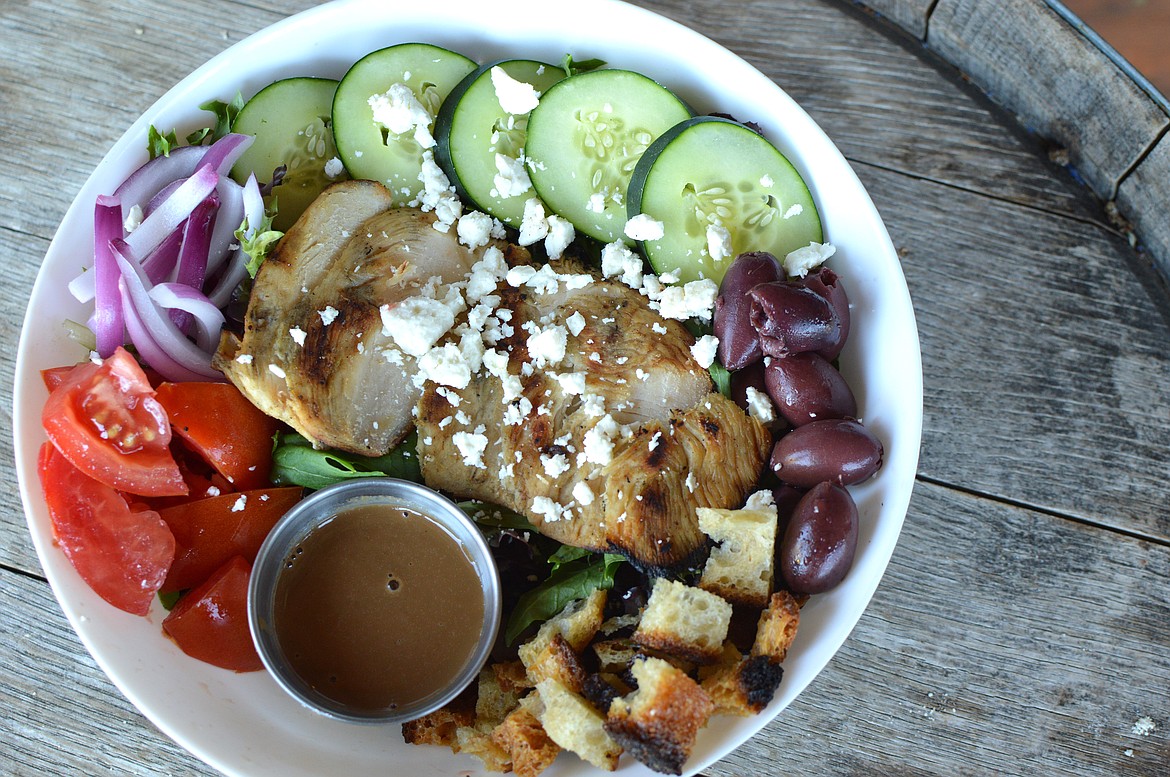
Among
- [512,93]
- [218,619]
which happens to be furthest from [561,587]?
[512,93]

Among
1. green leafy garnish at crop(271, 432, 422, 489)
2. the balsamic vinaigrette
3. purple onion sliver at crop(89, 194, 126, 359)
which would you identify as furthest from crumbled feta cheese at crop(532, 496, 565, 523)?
purple onion sliver at crop(89, 194, 126, 359)

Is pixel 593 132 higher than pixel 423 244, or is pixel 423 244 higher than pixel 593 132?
pixel 593 132

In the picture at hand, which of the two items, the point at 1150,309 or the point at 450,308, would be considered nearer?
the point at 450,308

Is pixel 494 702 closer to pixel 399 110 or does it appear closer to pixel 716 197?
pixel 716 197

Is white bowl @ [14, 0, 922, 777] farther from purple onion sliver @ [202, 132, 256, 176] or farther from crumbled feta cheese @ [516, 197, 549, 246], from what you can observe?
crumbled feta cheese @ [516, 197, 549, 246]

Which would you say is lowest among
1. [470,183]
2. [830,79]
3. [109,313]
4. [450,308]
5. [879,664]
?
[879,664]

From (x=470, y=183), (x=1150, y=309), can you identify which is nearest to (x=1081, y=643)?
(x=1150, y=309)

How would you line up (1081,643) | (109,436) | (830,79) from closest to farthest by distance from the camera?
(109,436) < (1081,643) < (830,79)

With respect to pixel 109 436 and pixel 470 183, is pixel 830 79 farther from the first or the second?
pixel 109 436
